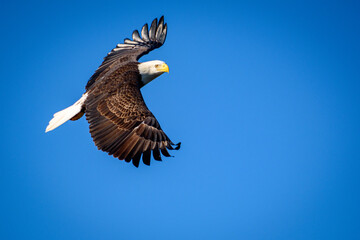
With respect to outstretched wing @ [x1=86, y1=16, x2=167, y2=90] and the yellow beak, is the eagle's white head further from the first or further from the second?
outstretched wing @ [x1=86, y1=16, x2=167, y2=90]

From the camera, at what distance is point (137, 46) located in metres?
12.4

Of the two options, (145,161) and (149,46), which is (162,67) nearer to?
(149,46)

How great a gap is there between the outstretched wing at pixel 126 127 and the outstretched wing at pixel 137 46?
7.20 ft

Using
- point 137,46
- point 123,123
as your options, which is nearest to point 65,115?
point 123,123

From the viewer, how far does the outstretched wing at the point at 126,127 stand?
26.6ft

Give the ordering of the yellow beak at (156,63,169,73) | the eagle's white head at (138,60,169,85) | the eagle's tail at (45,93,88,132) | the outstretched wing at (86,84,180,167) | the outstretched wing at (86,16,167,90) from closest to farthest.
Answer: the outstretched wing at (86,84,180,167) → the eagle's tail at (45,93,88,132) → the eagle's white head at (138,60,169,85) → the yellow beak at (156,63,169,73) → the outstretched wing at (86,16,167,90)

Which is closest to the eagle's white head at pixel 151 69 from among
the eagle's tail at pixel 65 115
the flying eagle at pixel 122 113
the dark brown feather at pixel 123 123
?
the flying eagle at pixel 122 113

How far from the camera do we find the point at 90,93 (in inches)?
377

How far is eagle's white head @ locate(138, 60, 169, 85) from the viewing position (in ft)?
34.1

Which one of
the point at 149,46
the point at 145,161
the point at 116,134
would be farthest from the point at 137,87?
the point at 149,46

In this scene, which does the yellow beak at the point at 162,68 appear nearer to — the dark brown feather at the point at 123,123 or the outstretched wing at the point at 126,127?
the dark brown feather at the point at 123,123

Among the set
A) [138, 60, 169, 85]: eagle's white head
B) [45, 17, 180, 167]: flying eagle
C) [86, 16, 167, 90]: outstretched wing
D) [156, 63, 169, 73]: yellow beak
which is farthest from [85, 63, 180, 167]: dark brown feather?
[86, 16, 167, 90]: outstretched wing

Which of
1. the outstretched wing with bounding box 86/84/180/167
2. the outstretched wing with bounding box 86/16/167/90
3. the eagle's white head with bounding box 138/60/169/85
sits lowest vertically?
the outstretched wing with bounding box 86/84/180/167

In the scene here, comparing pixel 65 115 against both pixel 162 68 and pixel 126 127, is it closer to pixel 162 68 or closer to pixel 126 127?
pixel 126 127
